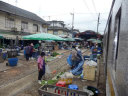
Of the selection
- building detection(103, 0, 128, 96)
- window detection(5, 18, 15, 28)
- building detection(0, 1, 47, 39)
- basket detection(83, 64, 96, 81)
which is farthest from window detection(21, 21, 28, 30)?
building detection(103, 0, 128, 96)

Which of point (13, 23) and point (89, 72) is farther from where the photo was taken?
point (13, 23)

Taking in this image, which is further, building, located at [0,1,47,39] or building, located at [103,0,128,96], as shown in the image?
building, located at [0,1,47,39]

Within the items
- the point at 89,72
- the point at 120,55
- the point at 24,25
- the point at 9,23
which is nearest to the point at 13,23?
the point at 9,23

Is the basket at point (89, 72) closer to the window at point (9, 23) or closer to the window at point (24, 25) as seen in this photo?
the window at point (9, 23)

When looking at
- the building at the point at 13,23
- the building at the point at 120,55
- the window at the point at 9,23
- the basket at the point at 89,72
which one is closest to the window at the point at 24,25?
the building at the point at 13,23

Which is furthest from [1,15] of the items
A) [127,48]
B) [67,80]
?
[127,48]

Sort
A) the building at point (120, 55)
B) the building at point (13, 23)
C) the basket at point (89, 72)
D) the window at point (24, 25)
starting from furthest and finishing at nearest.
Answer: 1. the window at point (24, 25)
2. the building at point (13, 23)
3. the basket at point (89, 72)
4. the building at point (120, 55)

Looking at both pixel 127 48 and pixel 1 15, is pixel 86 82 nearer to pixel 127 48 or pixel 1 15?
pixel 127 48

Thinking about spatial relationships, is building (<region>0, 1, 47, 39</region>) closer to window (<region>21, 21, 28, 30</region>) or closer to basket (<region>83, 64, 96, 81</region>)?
window (<region>21, 21, 28, 30</region>)

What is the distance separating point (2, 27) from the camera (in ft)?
44.5

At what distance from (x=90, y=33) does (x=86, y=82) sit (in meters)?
22.8

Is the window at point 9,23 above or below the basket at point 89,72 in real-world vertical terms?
above

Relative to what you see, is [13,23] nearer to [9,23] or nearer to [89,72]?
[9,23]

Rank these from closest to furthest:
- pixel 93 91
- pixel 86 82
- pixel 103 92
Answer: pixel 93 91, pixel 103 92, pixel 86 82
